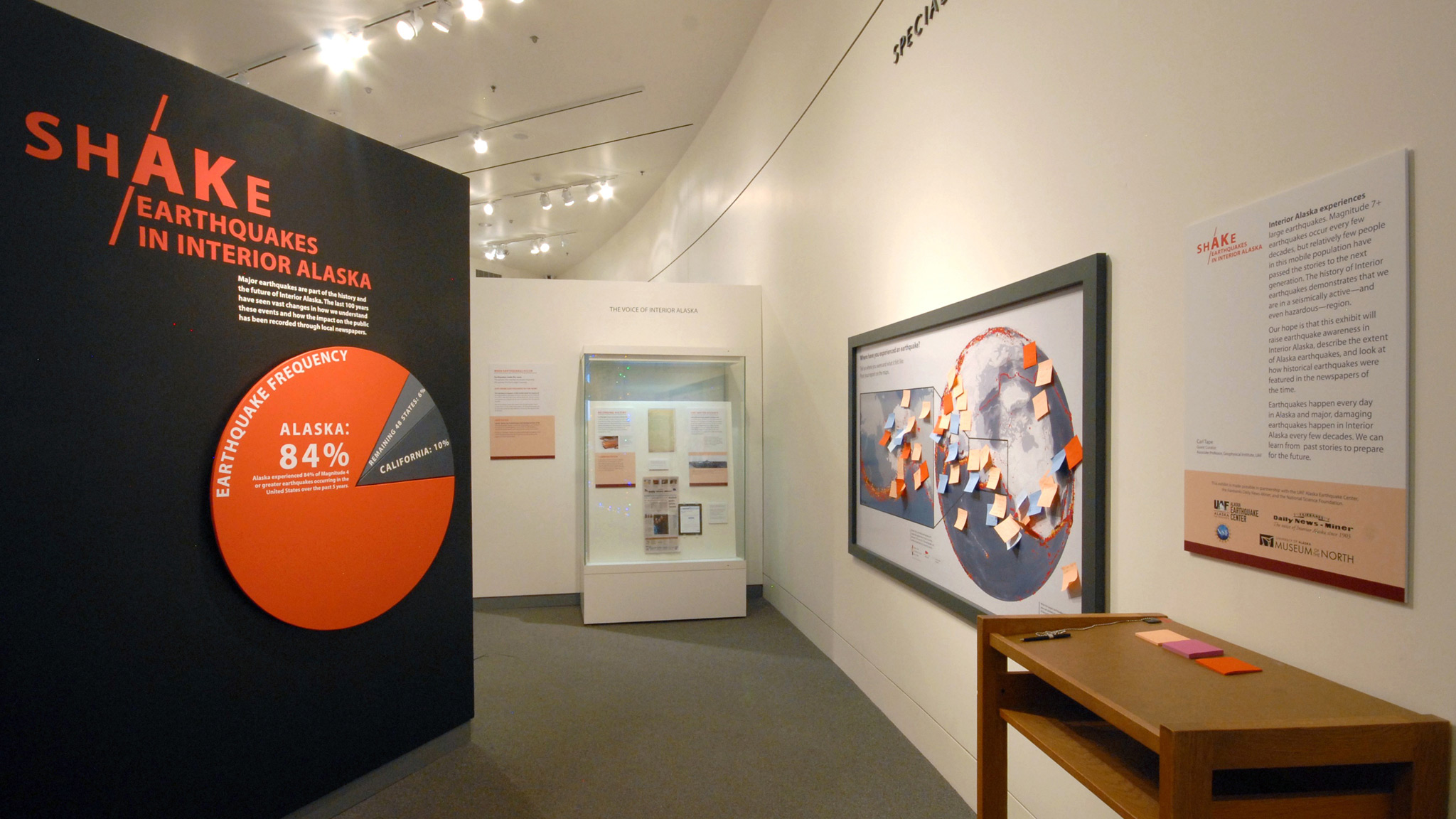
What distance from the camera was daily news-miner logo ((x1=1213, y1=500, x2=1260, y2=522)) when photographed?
1301 millimetres

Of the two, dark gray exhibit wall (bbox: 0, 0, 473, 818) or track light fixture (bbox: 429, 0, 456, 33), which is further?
track light fixture (bbox: 429, 0, 456, 33)

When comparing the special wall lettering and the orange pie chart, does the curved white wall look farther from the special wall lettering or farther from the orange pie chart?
the orange pie chart

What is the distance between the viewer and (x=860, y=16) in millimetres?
3193

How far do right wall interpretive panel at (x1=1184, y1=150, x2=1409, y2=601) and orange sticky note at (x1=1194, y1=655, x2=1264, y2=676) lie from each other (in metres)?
0.20

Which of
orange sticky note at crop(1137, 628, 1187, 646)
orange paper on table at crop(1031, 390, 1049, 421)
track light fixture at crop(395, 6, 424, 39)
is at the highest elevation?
track light fixture at crop(395, 6, 424, 39)

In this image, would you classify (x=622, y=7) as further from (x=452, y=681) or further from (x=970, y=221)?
(x=452, y=681)

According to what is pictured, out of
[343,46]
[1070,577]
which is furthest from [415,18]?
[1070,577]

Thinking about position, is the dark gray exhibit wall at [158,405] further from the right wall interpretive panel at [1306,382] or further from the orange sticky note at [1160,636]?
the right wall interpretive panel at [1306,382]

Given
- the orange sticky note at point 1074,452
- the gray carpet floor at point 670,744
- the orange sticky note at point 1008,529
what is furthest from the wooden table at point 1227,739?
the gray carpet floor at point 670,744

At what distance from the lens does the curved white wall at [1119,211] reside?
3.43ft

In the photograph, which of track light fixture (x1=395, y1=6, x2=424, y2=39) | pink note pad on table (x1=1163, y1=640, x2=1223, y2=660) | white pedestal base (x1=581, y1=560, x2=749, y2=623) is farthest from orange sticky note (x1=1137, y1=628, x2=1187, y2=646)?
track light fixture (x1=395, y1=6, x2=424, y2=39)

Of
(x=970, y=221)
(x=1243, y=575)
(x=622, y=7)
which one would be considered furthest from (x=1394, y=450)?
(x=622, y=7)

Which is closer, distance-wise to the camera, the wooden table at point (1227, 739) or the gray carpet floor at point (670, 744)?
the wooden table at point (1227, 739)

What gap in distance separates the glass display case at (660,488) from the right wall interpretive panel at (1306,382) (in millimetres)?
3397
